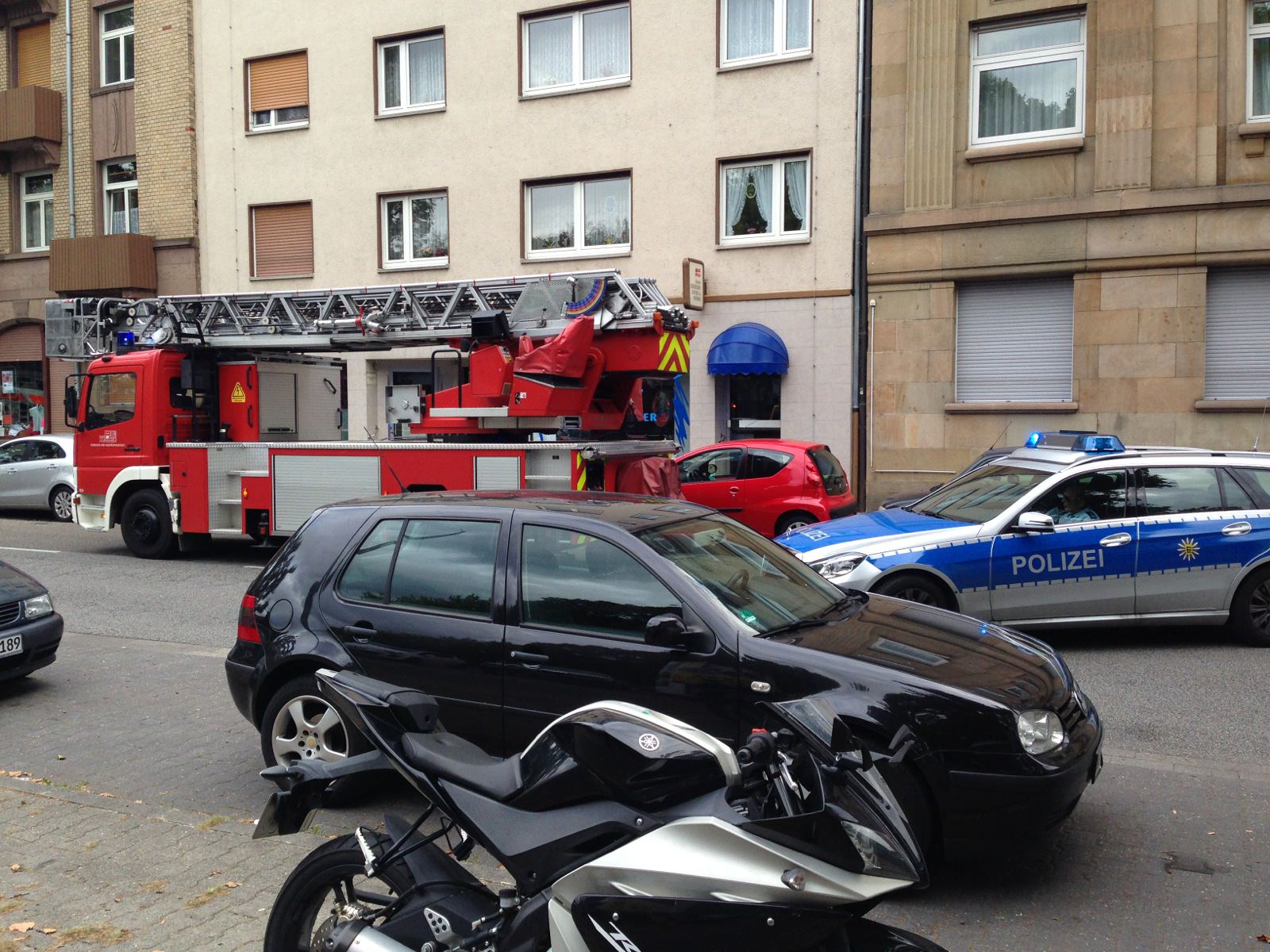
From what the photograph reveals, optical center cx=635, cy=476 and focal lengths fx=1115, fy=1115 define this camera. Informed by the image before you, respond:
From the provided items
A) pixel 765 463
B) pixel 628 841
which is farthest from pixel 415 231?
pixel 628 841

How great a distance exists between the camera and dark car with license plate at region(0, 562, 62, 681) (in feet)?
25.0

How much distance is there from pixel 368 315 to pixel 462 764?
38.6 ft

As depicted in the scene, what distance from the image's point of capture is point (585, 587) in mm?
4859

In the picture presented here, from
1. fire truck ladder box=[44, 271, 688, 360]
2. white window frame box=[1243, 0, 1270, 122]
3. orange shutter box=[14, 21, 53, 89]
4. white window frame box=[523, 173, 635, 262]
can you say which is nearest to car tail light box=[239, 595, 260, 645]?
fire truck ladder box=[44, 271, 688, 360]

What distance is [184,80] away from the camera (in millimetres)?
24953

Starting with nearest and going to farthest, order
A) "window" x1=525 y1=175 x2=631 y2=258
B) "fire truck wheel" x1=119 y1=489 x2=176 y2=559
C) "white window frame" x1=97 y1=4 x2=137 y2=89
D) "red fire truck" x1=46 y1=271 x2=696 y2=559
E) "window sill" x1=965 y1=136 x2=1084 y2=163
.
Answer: "red fire truck" x1=46 y1=271 x2=696 y2=559, "fire truck wheel" x1=119 y1=489 x2=176 y2=559, "window sill" x1=965 y1=136 x2=1084 y2=163, "window" x1=525 y1=175 x2=631 y2=258, "white window frame" x1=97 y1=4 x2=137 y2=89

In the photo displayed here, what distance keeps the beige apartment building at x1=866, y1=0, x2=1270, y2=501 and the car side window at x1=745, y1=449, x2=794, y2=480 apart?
4.16m

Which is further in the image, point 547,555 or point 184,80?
point 184,80

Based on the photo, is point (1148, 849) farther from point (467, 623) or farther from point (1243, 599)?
point (1243, 599)

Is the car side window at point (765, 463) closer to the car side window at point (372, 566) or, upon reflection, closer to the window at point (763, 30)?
the window at point (763, 30)

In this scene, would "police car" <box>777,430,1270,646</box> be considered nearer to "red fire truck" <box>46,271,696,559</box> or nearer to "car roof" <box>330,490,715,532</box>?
"car roof" <box>330,490,715,532</box>

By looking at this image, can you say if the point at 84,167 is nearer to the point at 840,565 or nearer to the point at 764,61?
the point at 764,61

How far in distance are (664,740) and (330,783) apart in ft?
4.18

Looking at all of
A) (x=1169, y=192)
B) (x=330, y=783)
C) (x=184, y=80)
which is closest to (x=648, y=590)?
(x=330, y=783)
